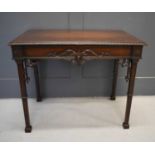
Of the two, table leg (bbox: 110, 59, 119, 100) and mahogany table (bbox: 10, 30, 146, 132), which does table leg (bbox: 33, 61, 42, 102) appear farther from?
table leg (bbox: 110, 59, 119, 100)

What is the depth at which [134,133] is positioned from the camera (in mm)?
1555

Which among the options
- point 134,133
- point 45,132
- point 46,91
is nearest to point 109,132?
point 134,133

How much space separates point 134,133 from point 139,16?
43.0 inches

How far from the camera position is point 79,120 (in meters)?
1.71

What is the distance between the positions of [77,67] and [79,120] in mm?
558

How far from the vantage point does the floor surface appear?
1.51 metres

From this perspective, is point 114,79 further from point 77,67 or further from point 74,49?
point 74,49

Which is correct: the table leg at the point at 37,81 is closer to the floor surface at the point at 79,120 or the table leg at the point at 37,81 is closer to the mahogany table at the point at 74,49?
the floor surface at the point at 79,120

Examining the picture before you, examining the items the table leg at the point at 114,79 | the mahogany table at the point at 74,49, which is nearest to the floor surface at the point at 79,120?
the table leg at the point at 114,79

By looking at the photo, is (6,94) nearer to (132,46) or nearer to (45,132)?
(45,132)

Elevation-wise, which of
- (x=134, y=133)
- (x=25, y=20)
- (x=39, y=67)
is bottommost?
(x=134, y=133)

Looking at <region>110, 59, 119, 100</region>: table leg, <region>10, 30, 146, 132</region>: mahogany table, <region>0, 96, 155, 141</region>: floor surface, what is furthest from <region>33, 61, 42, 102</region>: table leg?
<region>110, 59, 119, 100</region>: table leg

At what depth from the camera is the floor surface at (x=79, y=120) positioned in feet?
4.96

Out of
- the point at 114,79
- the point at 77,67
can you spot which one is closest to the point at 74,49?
the point at 77,67
